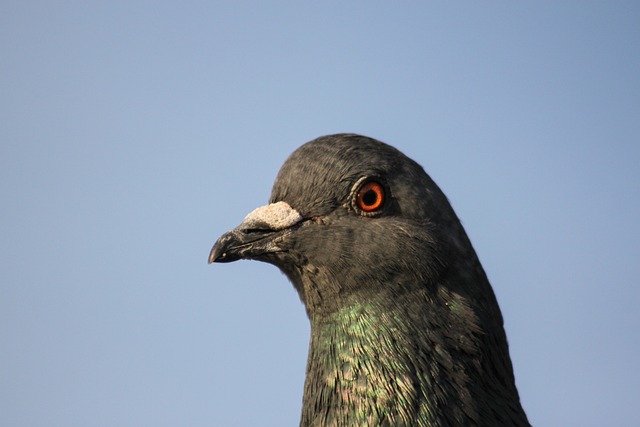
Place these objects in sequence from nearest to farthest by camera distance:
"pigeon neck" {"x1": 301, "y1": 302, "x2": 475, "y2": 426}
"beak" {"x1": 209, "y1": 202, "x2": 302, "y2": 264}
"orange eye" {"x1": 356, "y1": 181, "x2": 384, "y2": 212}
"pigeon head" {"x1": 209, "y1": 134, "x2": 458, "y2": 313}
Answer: "pigeon neck" {"x1": 301, "y1": 302, "x2": 475, "y2": 426}, "pigeon head" {"x1": 209, "y1": 134, "x2": 458, "y2": 313}, "orange eye" {"x1": 356, "y1": 181, "x2": 384, "y2": 212}, "beak" {"x1": 209, "y1": 202, "x2": 302, "y2": 264}

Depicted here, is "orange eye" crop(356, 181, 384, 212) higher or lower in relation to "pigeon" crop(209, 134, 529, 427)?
higher

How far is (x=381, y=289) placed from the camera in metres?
5.87

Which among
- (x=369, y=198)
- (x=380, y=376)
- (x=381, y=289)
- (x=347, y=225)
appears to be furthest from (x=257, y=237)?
(x=380, y=376)

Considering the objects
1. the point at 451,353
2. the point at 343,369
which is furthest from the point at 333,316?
the point at 451,353

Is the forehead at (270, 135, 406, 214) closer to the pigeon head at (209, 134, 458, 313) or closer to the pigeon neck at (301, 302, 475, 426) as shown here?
the pigeon head at (209, 134, 458, 313)

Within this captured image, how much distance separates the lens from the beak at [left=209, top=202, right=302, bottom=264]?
20.3 feet

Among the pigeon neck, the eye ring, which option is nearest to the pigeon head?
the eye ring

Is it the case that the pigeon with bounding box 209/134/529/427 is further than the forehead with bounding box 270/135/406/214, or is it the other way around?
the forehead with bounding box 270/135/406/214

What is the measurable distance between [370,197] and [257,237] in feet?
3.00

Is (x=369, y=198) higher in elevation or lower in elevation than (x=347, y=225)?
higher

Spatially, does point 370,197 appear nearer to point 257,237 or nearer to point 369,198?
point 369,198

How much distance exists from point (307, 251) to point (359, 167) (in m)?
0.74

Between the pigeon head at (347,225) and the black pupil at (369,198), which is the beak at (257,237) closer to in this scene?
the pigeon head at (347,225)

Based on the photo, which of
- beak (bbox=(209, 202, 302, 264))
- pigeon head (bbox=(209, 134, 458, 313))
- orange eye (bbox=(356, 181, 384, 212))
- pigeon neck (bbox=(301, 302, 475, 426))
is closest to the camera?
pigeon neck (bbox=(301, 302, 475, 426))
